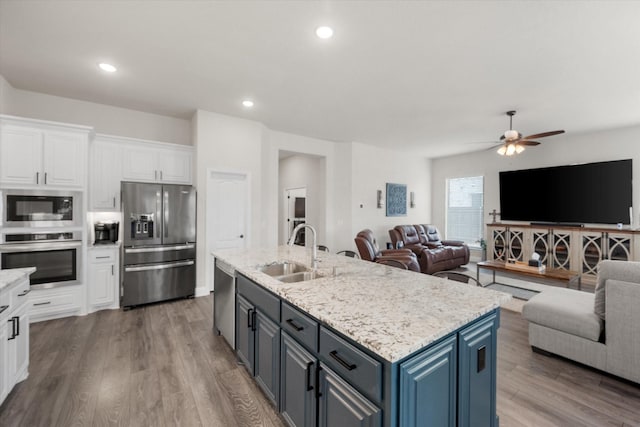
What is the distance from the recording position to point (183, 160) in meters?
4.47

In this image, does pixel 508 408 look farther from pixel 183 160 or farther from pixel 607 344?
pixel 183 160

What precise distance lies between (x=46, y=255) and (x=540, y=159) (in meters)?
8.79

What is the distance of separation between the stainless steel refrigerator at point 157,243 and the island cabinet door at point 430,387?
384cm

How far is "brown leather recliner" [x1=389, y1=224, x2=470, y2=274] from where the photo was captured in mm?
5645

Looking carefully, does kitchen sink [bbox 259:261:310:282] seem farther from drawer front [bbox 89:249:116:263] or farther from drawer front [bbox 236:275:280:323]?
drawer front [bbox 89:249:116:263]

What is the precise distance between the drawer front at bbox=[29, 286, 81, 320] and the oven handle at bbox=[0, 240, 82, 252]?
0.51 metres

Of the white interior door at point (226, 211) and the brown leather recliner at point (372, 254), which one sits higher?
the white interior door at point (226, 211)

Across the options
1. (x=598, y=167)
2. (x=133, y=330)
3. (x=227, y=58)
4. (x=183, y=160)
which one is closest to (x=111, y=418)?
(x=133, y=330)

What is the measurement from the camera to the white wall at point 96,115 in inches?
146

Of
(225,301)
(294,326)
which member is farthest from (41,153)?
(294,326)

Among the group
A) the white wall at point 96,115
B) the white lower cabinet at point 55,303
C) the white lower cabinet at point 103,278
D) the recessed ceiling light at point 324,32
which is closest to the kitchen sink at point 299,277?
the recessed ceiling light at point 324,32

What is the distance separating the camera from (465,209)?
7832 mm

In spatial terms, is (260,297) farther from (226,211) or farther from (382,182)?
(382,182)

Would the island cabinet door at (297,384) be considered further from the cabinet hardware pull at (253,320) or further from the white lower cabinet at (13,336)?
the white lower cabinet at (13,336)
